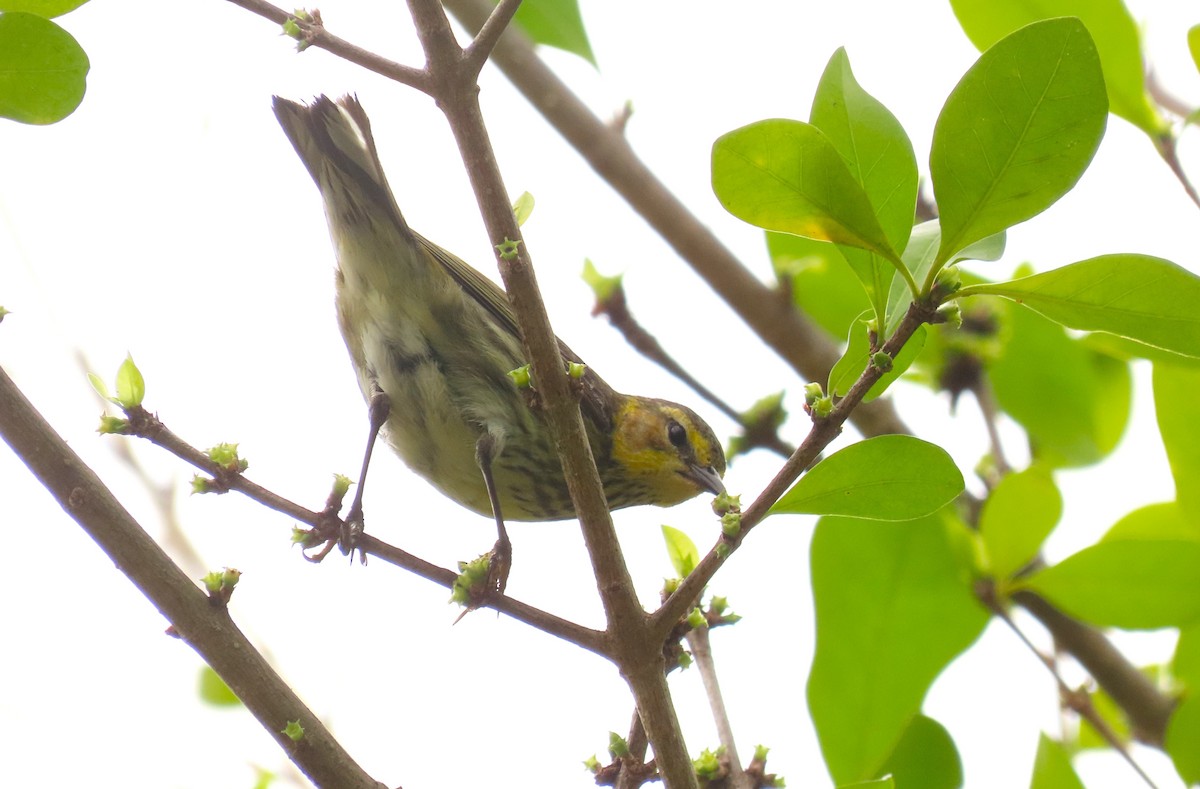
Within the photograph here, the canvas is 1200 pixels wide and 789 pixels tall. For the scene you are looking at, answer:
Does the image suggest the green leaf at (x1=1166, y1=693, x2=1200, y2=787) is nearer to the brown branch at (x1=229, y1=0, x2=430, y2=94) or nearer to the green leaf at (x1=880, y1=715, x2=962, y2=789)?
the green leaf at (x1=880, y1=715, x2=962, y2=789)

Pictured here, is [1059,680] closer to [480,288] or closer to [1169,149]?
[1169,149]

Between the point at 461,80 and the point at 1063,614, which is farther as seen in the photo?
the point at 1063,614

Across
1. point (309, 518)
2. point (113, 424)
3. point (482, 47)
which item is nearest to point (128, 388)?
point (113, 424)

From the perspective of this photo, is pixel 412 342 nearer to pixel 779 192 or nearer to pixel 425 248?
pixel 425 248

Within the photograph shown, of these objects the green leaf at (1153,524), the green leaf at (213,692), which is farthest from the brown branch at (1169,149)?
the green leaf at (213,692)

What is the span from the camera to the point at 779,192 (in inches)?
70.4

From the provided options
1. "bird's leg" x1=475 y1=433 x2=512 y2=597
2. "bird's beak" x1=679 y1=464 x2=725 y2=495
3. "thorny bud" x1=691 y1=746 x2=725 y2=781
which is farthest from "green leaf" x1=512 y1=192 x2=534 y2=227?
"bird's beak" x1=679 y1=464 x2=725 y2=495

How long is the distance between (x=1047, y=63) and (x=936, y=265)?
0.32 meters

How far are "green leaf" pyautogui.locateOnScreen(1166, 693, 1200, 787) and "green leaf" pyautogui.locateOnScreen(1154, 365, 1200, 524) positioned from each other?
20.1 inches

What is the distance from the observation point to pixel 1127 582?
8.61 feet

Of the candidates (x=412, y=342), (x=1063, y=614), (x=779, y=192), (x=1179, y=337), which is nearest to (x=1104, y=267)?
(x=1179, y=337)

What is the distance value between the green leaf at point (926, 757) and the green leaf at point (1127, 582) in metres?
0.51

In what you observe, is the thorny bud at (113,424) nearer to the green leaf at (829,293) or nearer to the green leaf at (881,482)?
the green leaf at (881,482)

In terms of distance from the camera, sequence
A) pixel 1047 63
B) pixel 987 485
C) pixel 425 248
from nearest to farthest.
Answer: pixel 1047 63
pixel 987 485
pixel 425 248
